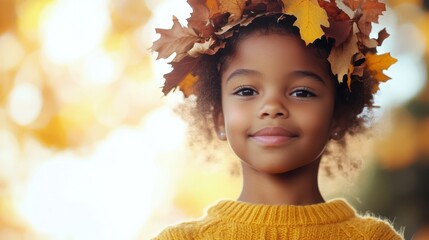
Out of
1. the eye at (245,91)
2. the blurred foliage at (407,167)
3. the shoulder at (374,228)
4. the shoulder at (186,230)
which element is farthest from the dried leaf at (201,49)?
the blurred foliage at (407,167)

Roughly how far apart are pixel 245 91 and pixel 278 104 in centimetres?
12

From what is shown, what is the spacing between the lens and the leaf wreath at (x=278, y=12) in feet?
7.82

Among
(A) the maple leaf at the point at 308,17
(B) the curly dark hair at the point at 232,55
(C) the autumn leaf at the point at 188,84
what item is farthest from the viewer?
(C) the autumn leaf at the point at 188,84

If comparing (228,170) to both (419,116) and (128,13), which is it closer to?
(128,13)

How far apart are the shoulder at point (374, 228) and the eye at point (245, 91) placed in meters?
0.46

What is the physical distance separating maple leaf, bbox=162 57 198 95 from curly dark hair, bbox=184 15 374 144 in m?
0.03

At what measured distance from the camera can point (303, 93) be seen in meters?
2.39

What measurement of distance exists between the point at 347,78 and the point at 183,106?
0.63m

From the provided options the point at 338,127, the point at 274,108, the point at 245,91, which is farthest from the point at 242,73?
the point at 338,127

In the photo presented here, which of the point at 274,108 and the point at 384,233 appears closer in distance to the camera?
the point at 274,108

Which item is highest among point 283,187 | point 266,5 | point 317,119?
point 266,5

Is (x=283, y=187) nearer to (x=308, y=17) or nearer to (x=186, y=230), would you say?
(x=186, y=230)

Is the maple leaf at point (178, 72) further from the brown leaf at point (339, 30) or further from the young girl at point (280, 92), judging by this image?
the brown leaf at point (339, 30)

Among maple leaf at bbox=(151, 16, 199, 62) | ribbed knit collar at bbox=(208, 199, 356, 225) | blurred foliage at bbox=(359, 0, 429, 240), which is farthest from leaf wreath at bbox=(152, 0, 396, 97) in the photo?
blurred foliage at bbox=(359, 0, 429, 240)
